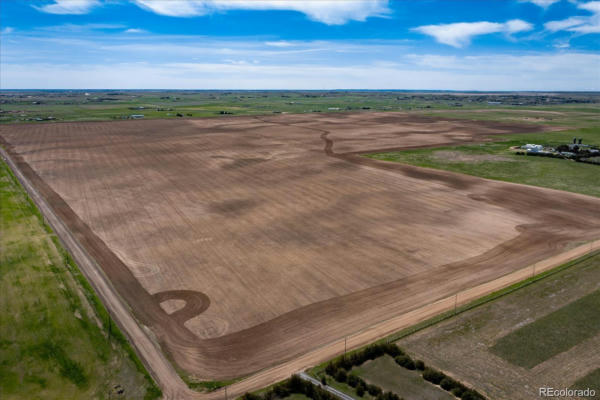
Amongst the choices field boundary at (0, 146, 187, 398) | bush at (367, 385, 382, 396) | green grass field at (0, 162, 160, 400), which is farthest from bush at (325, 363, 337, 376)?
green grass field at (0, 162, 160, 400)

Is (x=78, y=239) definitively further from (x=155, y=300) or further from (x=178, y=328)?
(x=178, y=328)

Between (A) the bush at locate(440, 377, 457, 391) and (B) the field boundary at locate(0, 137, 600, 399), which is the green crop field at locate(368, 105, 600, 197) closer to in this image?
(B) the field boundary at locate(0, 137, 600, 399)

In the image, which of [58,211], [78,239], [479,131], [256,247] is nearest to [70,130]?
[58,211]

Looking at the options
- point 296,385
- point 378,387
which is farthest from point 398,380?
point 296,385

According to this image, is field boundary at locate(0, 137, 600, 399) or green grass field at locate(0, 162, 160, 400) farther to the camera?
field boundary at locate(0, 137, 600, 399)

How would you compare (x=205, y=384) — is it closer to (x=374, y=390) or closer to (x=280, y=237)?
(x=374, y=390)

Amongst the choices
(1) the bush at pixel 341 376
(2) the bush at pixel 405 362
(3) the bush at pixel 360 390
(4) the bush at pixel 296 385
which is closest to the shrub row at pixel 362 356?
(1) the bush at pixel 341 376

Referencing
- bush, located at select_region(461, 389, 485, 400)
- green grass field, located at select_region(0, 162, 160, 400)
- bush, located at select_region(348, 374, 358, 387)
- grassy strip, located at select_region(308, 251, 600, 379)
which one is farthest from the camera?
grassy strip, located at select_region(308, 251, 600, 379)
